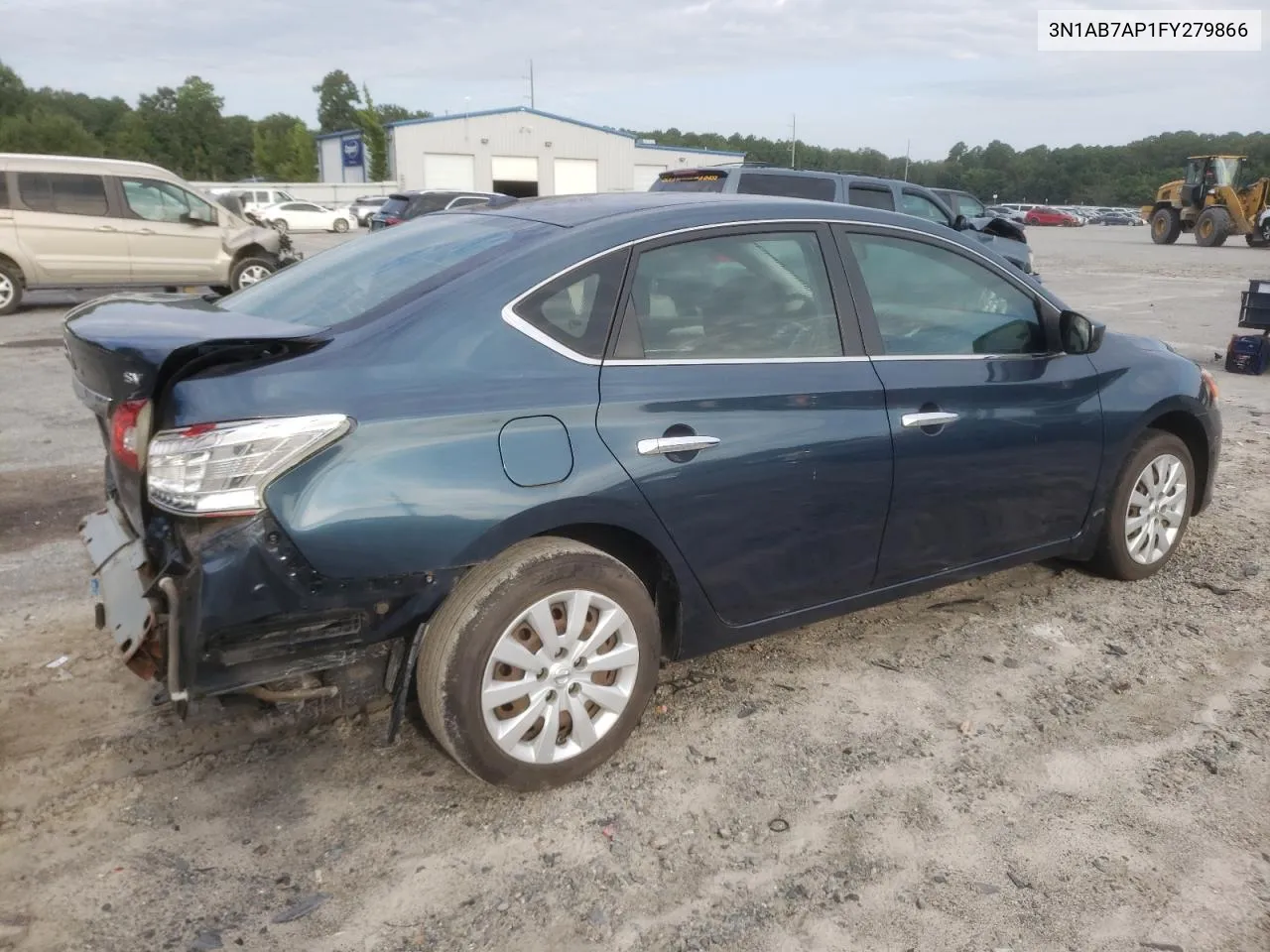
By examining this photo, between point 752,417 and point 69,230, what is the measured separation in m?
13.3

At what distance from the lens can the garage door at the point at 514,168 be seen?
52.0 meters

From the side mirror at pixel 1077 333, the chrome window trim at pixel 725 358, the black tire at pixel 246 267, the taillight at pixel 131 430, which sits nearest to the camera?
the taillight at pixel 131 430

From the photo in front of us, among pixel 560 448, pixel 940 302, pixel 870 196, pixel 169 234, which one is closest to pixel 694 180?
pixel 870 196

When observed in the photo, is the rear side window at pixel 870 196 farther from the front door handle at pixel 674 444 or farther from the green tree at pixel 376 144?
the green tree at pixel 376 144

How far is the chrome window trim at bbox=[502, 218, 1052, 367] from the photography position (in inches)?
115

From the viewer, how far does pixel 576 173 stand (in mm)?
53594

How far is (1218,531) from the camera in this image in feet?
17.8

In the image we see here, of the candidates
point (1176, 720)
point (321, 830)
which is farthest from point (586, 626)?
point (1176, 720)

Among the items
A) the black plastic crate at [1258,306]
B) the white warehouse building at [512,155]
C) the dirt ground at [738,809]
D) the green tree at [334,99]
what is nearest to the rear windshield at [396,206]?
the black plastic crate at [1258,306]

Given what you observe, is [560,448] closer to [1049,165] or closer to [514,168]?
[514,168]

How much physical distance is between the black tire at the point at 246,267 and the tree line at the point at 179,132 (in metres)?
45.7

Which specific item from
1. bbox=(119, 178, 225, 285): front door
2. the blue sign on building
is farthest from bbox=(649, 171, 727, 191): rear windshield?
the blue sign on building

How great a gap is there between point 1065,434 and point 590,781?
236cm

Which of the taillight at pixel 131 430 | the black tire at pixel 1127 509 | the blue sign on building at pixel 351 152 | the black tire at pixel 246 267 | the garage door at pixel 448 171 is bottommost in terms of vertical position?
the black tire at pixel 1127 509
